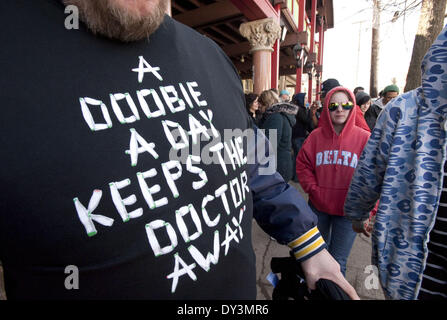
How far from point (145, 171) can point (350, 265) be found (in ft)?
8.59

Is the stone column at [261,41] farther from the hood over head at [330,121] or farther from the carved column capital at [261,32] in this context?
the hood over head at [330,121]

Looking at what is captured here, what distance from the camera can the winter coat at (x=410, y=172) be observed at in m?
0.93

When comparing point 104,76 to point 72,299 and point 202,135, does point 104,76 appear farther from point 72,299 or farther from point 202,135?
point 72,299

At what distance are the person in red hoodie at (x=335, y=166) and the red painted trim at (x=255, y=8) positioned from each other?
3.66 meters

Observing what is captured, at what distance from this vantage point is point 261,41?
548 cm

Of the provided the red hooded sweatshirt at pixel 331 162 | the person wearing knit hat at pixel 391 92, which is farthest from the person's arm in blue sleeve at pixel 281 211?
the person wearing knit hat at pixel 391 92

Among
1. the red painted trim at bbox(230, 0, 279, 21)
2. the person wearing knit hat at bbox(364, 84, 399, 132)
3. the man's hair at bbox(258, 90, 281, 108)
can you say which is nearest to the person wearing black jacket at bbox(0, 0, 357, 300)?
the man's hair at bbox(258, 90, 281, 108)

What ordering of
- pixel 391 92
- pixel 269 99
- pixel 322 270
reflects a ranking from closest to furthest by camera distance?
pixel 322 270, pixel 269 99, pixel 391 92

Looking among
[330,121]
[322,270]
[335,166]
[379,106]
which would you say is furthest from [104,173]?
[379,106]

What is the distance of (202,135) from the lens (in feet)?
2.35

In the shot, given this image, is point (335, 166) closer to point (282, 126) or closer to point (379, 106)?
point (282, 126)

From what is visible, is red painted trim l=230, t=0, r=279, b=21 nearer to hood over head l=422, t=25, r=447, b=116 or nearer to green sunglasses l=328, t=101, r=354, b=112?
green sunglasses l=328, t=101, r=354, b=112
